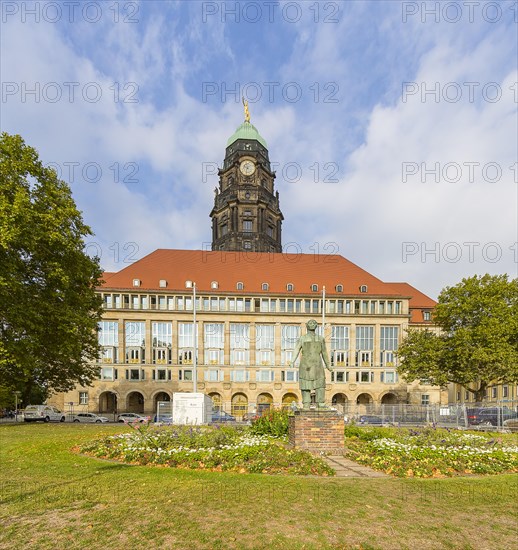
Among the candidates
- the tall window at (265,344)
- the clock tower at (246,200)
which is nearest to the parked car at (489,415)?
the tall window at (265,344)

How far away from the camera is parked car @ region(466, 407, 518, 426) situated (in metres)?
26.3

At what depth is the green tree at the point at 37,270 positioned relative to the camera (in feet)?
72.8

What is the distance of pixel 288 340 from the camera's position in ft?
193

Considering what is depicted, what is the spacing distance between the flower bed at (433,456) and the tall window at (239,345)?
42.8 metres

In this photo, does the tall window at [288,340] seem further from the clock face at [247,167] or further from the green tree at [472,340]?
the clock face at [247,167]

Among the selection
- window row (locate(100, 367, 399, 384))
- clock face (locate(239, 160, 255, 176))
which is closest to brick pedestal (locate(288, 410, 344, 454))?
window row (locate(100, 367, 399, 384))

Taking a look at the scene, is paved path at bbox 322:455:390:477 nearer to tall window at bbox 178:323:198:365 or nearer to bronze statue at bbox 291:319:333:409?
bronze statue at bbox 291:319:333:409

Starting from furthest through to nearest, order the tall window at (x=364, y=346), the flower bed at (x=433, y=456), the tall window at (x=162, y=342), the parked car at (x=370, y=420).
Answer: the tall window at (x=364, y=346) → the tall window at (x=162, y=342) → the parked car at (x=370, y=420) → the flower bed at (x=433, y=456)

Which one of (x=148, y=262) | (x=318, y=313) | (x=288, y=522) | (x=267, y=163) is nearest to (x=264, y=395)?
(x=318, y=313)

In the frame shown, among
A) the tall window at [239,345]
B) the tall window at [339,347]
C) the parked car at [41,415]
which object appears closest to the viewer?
the parked car at [41,415]

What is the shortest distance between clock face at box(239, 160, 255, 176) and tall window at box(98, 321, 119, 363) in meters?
38.8

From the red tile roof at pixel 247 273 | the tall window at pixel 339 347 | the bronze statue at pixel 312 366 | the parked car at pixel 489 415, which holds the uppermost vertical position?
the red tile roof at pixel 247 273

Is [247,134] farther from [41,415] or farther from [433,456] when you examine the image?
[433,456]

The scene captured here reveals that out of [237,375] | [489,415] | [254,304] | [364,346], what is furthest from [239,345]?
[489,415]
